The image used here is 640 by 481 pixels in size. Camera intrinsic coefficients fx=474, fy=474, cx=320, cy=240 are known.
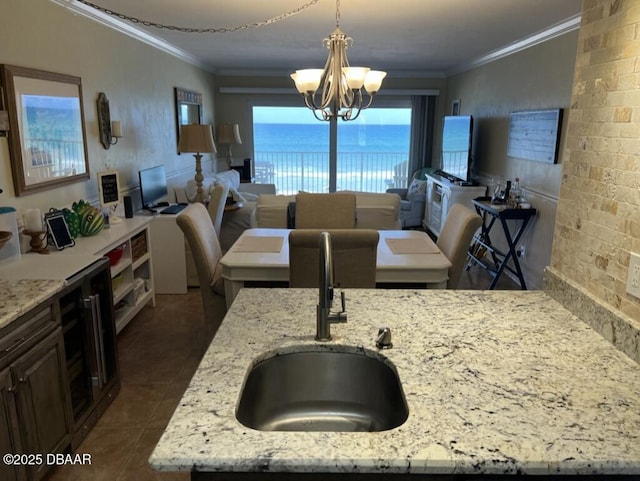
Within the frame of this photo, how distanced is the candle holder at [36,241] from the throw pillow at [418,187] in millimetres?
5636

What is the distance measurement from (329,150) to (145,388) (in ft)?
20.6

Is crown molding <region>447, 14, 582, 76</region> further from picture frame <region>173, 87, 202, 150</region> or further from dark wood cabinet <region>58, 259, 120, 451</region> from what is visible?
picture frame <region>173, 87, 202, 150</region>

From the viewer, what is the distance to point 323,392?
4.54 feet

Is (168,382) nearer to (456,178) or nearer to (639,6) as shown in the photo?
(639,6)

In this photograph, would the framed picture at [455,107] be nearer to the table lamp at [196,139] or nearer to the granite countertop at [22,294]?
the table lamp at [196,139]

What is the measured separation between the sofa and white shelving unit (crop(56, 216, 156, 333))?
0.94 metres

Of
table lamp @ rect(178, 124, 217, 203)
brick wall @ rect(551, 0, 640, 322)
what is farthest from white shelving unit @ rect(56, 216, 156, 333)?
brick wall @ rect(551, 0, 640, 322)

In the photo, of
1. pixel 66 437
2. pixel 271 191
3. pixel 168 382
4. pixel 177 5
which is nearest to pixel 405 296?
pixel 66 437

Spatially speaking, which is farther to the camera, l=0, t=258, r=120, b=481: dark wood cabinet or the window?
the window

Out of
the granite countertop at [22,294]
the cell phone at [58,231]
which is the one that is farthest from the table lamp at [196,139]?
the granite countertop at [22,294]

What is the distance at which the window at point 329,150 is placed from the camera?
331 inches

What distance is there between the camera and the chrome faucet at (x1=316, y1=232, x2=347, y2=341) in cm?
129

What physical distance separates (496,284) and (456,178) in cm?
203

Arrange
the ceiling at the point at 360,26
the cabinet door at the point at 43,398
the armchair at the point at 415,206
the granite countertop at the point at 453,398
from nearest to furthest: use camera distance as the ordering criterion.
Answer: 1. the granite countertop at the point at 453,398
2. the cabinet door at the point at 43,398
3. the ceiling at the point at 360,26
4. the armchair at the point at 415,206
